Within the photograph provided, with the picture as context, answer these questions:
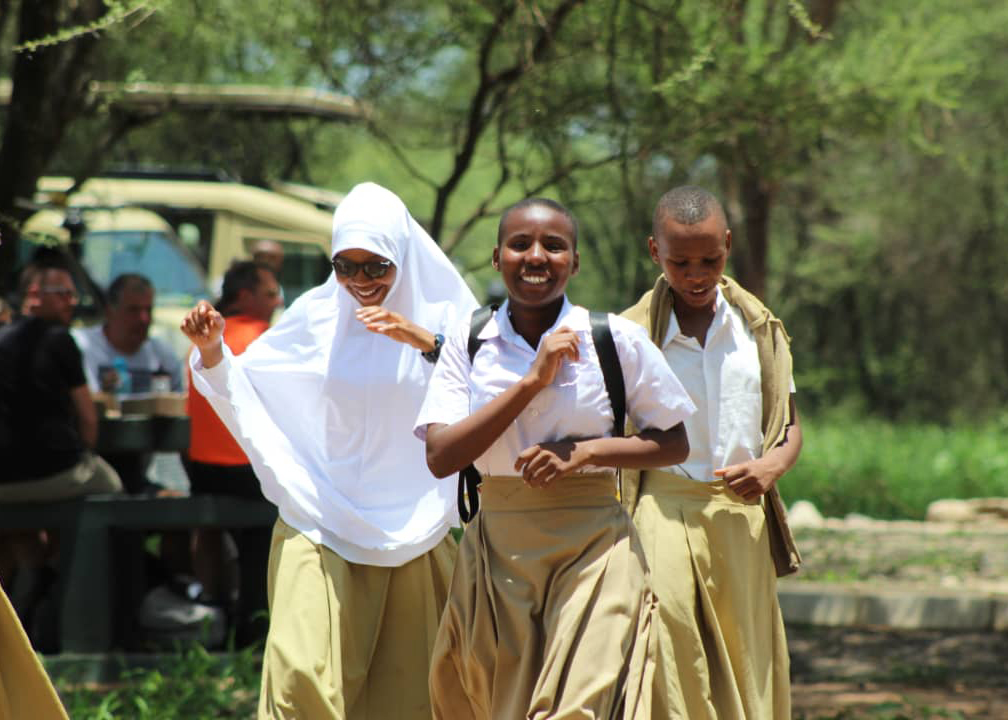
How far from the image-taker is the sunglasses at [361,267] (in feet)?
16.6

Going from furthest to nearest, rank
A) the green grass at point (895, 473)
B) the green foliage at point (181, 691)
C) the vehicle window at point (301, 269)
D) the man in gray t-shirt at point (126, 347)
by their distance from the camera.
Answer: the green grass at point (895, 473), the vehicle window at point (301, 269), the man in gray t-shirt at point (126, 347), the green foliage at point (181, 691)

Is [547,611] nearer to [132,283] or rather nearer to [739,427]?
[739,427]

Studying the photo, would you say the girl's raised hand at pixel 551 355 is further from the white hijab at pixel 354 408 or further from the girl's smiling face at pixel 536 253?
the white hijab at pixel 354 408

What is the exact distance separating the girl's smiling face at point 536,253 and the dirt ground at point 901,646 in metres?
3.16

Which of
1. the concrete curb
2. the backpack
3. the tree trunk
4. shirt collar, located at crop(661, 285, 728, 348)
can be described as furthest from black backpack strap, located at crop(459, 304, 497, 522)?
the concrete curb

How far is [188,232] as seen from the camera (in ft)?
50.1

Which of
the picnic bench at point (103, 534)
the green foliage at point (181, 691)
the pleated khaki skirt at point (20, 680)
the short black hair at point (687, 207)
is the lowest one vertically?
the green foliage at point (181, 691)

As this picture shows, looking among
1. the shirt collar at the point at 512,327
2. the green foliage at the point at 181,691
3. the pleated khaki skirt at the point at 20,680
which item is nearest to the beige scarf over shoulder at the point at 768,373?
the shirt collar at the point at 512,327

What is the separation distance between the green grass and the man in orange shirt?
8720 millimetres

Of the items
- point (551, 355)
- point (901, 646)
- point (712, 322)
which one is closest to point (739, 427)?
point (712, 322)

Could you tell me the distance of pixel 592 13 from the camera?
8.34 m

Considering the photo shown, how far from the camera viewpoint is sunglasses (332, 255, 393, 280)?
5.06 m

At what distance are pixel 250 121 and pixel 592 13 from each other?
7885mm

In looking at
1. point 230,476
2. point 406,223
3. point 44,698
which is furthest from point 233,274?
point 44,698
